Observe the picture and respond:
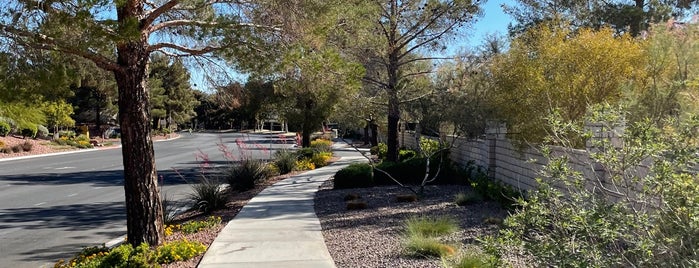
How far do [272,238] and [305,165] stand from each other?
50.8 ft

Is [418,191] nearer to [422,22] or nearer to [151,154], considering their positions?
[422,22]

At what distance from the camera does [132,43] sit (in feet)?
26.5

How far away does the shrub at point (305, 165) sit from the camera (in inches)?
957

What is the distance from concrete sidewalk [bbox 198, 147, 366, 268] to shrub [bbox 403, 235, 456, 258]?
35.7 inches

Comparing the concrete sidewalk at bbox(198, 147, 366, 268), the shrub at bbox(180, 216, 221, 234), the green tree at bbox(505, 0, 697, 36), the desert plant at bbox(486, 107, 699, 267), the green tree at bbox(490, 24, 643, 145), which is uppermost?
the green tree at bbox(505, 0, 697, 36)

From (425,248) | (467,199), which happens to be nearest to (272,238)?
(425,248)

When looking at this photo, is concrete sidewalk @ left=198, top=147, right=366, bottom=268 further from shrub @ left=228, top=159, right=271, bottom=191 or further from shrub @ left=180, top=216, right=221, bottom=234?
shrub @ left=228, top=159, right=271, bottom=191

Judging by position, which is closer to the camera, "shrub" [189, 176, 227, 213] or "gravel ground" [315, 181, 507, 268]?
"gravel ground" [315, 181, 507, 268]

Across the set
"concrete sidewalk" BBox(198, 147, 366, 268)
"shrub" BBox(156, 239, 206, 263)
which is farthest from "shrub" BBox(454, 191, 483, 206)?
"shrub" BBox(156, 239, 206, 263)

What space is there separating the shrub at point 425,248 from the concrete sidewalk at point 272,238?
0.91 meters

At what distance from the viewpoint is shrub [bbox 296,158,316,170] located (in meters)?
24.3

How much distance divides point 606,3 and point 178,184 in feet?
44.9

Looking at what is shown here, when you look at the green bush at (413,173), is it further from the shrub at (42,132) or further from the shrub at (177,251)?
the shrub at (42,132)

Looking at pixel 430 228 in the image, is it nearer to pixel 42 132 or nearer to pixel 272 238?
pixel 272 238
